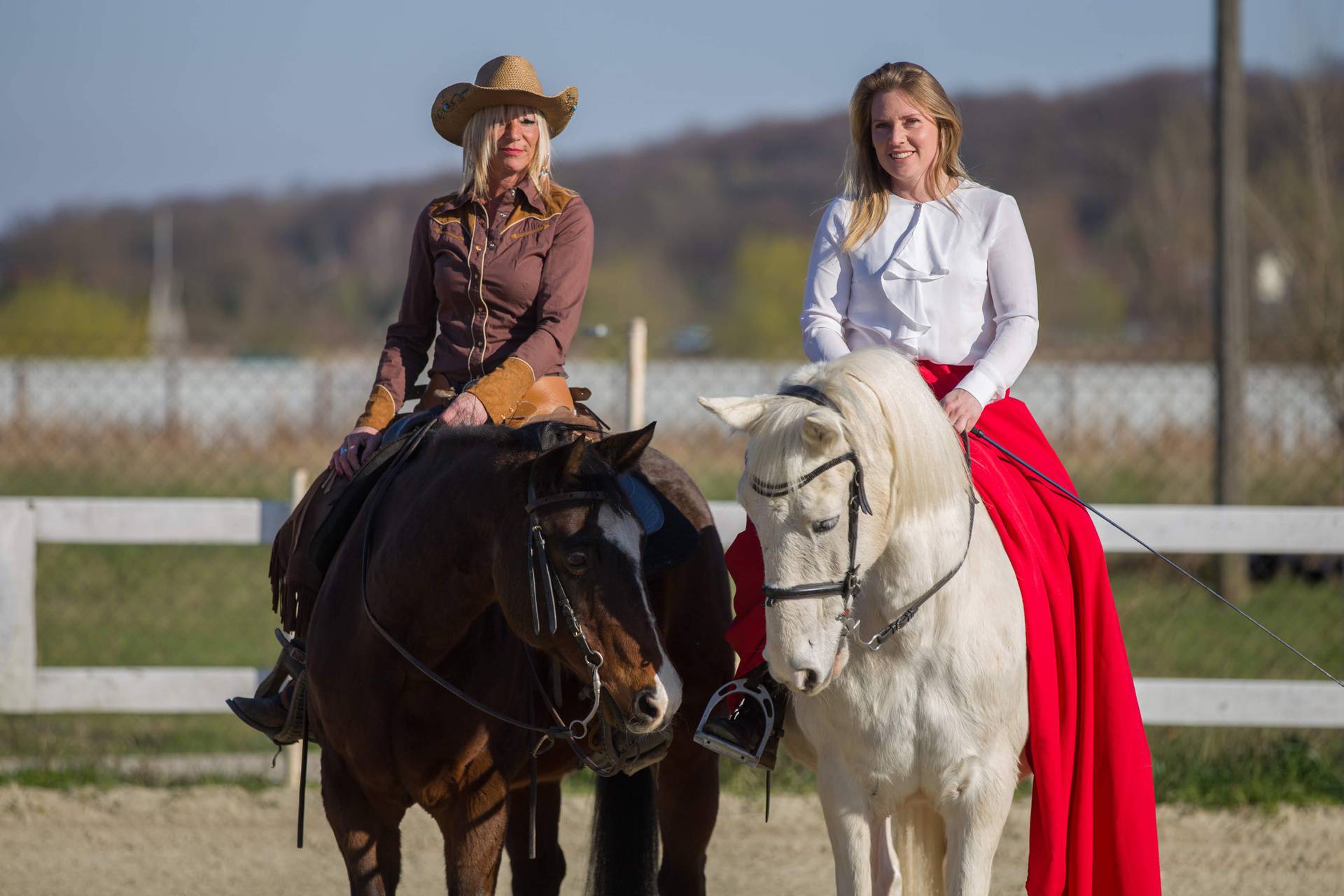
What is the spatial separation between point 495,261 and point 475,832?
171 cm

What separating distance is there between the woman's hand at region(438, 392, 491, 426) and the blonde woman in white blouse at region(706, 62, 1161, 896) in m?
0.84

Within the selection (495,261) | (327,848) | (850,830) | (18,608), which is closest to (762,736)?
(850,830)

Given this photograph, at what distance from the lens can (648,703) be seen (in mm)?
2895

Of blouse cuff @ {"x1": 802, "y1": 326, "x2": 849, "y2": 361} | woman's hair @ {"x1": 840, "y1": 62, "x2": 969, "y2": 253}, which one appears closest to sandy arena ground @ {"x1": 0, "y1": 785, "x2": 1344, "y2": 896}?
blouse cuff @ {"x1": 802, "y1": 326, "x2": 849, "y2": 361}

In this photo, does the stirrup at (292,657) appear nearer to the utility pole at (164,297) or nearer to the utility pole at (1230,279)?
the utility pole at (1230,279)

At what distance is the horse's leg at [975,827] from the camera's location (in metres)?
3.01

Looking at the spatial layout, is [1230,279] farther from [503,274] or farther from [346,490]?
[346,490]

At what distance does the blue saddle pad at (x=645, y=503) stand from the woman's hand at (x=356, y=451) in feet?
2.70

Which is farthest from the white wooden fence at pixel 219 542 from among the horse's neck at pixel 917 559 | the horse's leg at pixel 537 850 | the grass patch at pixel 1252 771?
the horse's neck at pixel 917 559

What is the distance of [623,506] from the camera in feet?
9.95

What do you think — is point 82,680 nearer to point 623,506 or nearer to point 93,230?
point 623,506

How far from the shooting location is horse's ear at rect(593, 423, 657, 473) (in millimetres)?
3117

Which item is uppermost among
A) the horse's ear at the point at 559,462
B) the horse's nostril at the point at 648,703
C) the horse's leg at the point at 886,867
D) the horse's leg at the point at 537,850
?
the horse's ear at the point at 559,462

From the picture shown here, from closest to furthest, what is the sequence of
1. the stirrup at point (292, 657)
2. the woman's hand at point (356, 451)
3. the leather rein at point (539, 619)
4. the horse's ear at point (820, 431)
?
1. the horse's ear at point (820, 431)
2. the leather rein at point (539, 619)
3. the stirrup at point (292, 657)
4. the woman's hand at point (356, 451)
